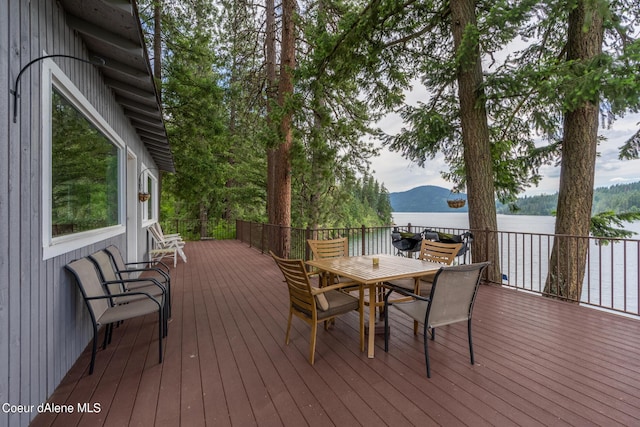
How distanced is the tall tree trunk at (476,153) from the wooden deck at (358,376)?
168 cm

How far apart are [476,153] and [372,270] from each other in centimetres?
368

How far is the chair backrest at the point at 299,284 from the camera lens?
2.33 m

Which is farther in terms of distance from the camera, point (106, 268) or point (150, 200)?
point (150, 200)

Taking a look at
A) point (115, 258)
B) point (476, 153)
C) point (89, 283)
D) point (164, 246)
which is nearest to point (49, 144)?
point (89, 283)

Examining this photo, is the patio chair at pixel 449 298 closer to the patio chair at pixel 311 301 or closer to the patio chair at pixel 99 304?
the patio chair at pixel 311 301

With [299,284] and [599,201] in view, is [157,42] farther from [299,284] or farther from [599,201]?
[599,201]

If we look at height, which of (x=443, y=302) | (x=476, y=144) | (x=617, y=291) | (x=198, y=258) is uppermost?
(x=476, y=144)

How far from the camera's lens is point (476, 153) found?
17.0 feet

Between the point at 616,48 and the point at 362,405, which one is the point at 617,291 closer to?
the point at 616,48

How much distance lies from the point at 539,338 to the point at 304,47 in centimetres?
943

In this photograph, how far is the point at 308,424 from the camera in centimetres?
167

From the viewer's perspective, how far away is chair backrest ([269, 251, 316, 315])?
7.66 ft

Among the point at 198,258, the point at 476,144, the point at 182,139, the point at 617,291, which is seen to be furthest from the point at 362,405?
the point at 617,291

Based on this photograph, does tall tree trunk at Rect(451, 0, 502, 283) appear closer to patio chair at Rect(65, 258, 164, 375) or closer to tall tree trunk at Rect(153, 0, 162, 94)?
patio chair at Rect(65, 258, 164, 375)
